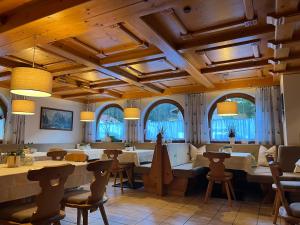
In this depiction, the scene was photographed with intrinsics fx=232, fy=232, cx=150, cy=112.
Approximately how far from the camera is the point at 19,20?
8.50 feet

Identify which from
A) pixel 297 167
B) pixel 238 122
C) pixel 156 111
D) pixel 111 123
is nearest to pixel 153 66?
pixel 156 111

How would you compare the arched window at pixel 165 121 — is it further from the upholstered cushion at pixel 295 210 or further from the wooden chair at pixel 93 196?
the upholstered cushion at pixel 295 210

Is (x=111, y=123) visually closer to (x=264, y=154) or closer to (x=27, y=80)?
(x=264, y=154)

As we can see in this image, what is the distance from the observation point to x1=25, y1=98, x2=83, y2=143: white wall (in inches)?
260

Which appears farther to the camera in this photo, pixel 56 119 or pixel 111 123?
pixel 111 123

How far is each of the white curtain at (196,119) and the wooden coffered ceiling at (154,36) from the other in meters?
1.06

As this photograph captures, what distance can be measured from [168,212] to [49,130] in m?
5.11

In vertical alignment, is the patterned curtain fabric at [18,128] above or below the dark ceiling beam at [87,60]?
below

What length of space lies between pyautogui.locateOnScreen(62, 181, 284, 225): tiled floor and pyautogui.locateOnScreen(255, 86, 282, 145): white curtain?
1945 mm

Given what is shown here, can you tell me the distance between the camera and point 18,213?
1.87 m

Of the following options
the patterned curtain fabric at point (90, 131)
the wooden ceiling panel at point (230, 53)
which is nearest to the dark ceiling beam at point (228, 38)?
the wooden ceiling panel at point (230, 53)

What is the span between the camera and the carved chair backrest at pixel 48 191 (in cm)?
178

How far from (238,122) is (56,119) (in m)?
5.44

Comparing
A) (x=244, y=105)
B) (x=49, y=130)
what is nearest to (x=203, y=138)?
(x=244, y=105)
